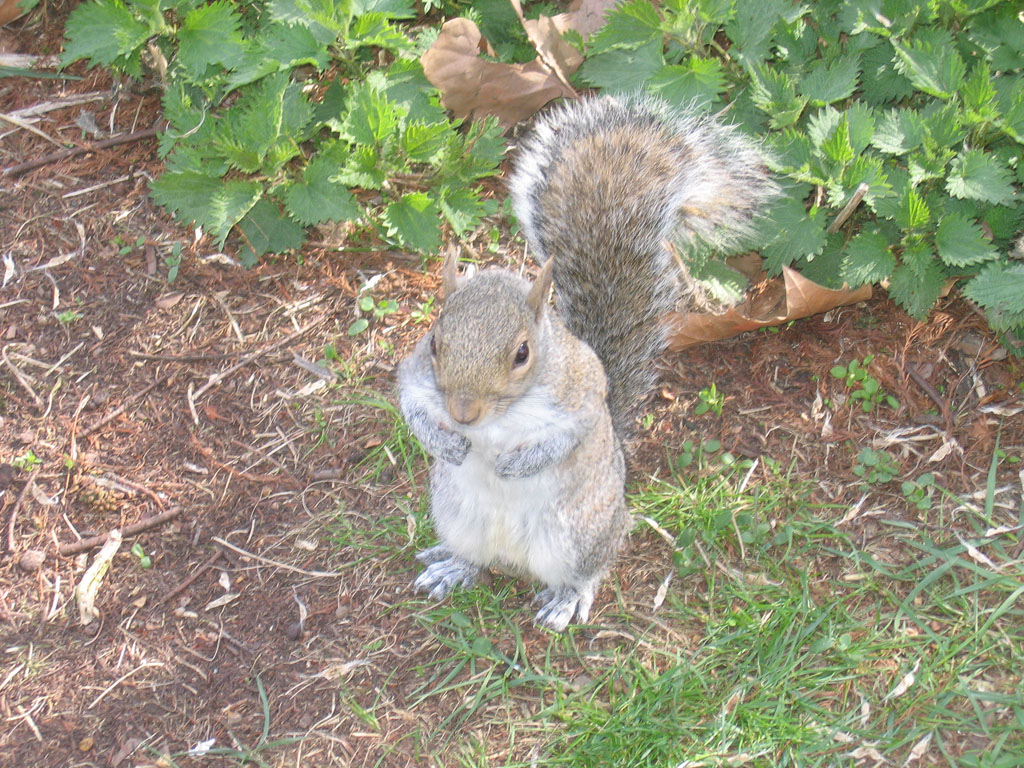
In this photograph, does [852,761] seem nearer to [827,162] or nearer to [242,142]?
[827,162]

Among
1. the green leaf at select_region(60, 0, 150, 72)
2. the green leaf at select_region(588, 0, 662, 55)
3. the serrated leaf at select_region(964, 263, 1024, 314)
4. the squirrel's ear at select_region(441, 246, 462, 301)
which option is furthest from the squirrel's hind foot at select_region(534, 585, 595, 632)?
the green leaf at select_region(60, 0, 150, 72)

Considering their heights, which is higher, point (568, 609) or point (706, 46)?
point (706, 46)

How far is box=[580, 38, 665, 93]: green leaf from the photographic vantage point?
237cm

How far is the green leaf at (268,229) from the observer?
2598mm

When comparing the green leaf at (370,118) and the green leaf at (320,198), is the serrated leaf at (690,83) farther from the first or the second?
the green leaf at (320,198)

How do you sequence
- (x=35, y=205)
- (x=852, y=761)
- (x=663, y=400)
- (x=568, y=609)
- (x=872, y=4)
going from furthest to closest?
1. (x=35, y=205)
2. (x=663, y=400)
3. (x=872, y=4)
4. (x=568, y=609)
5. (x=852, y=761)

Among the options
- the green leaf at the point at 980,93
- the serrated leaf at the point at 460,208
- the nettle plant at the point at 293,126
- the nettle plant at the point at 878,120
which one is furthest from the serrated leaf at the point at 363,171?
the green leaf at the point at 980,93

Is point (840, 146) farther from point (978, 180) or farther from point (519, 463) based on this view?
point (519, 463)

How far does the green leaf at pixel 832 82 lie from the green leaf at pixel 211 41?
136cm

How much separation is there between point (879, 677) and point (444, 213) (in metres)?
1.48

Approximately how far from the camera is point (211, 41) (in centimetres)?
244

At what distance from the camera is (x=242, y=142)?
2457 millimetres

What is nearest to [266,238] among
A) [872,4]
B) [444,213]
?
[444,213]

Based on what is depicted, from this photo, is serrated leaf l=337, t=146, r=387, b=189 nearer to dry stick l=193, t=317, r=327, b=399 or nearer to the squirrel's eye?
dry stick l=193, t=317, r=327, b=399
